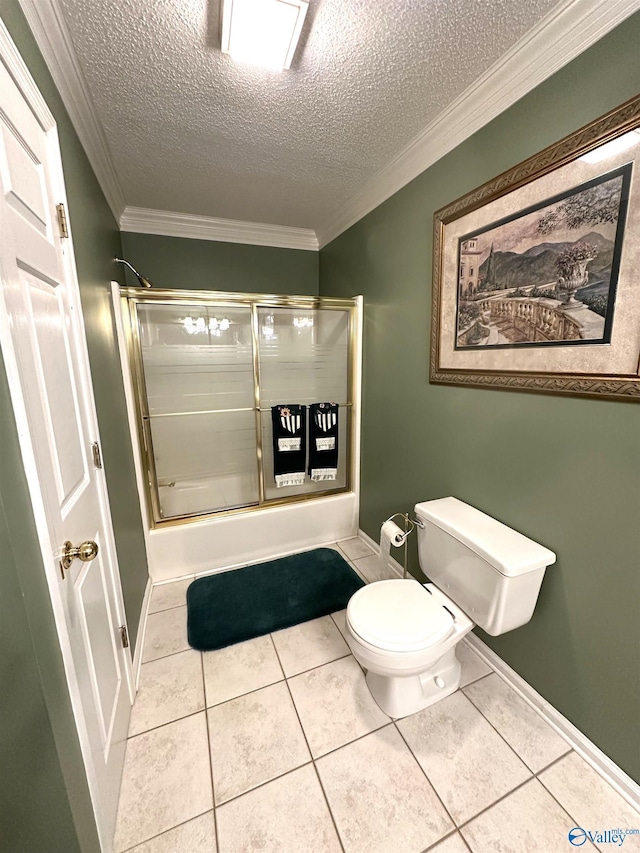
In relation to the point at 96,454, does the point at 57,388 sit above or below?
above

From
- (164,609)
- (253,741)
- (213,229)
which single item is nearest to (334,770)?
(253,741)

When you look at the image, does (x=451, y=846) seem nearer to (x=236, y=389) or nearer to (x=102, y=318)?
(x=102, y=318)

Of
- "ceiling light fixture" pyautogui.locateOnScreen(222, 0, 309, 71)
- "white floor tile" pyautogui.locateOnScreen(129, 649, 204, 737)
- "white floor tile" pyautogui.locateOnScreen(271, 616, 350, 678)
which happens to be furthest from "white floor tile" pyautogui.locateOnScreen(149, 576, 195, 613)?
"ceiling light fixture" pyautogui.locateOnScreen(222, 0, 309, 71)

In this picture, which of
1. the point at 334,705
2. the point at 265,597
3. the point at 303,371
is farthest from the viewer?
the point at 303,371

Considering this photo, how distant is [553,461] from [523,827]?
3.76ft

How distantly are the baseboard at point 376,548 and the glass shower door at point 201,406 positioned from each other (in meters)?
0.85

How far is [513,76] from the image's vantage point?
1.19 meters

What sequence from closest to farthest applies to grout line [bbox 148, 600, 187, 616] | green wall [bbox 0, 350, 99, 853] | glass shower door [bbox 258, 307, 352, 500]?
green wall [bbox 0, 350, 99, 853]
grout line [bbox 148, 600, 187, 616]
glass shower door [bbox 258, 307, 352, 500]

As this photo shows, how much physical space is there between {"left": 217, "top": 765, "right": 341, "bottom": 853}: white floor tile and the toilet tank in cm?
81

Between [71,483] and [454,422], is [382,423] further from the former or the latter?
[71,483]

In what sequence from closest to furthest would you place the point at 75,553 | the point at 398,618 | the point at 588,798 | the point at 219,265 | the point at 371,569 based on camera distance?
the point at 75,553
the point at 588,798
the point at 398,618
the point at 371,569
the point at 219,265

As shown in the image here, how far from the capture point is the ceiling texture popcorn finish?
1016mm

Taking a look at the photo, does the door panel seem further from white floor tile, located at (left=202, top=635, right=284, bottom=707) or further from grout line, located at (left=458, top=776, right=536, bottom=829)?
grout line, located at (left=458, top=776, right=536, bottom=829)

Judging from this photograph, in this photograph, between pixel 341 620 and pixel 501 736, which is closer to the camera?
pixel 501 736
